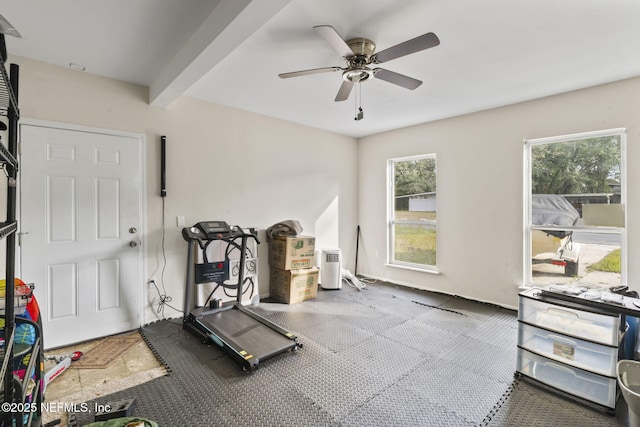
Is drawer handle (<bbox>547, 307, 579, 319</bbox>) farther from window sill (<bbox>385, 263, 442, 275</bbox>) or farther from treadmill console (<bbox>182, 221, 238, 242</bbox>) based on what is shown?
treadmill console (<bbox>182, 221, 238, 242</bbox>)

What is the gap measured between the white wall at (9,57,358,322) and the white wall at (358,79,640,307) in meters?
1.50

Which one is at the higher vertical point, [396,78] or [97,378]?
[396,78]

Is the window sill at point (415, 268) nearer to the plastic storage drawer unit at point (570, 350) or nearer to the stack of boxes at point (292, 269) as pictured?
the stack of boxes at point (292, 269)

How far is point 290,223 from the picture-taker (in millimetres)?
4324

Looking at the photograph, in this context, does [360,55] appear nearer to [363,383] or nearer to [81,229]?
[363,383]

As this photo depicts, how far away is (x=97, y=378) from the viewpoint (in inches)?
94.3

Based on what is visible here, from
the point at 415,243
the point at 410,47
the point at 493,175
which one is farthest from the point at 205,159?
the point at 493,175

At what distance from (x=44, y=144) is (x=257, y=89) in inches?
81.5

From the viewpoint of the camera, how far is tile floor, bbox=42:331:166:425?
213cm

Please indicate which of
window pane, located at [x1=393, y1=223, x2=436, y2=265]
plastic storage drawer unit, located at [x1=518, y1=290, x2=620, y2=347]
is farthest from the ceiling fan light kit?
window pane, located at [x1=393, y1=223, x2=436, y2=265]

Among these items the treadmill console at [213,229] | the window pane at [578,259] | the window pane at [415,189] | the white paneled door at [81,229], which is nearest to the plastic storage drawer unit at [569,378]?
the window pane at [578,259]

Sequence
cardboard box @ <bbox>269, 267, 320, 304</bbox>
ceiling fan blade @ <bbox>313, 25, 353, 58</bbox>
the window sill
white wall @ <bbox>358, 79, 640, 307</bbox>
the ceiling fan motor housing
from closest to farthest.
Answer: ceiling fan blade @ <bbox>313, 25, 353, 58</bbox>
the ceiling fan motor housing
white wall @ <bbox>358, 79, 640, 307</bbox>
cardboard box @ <bbox>269, 267, 320, 304</bbox>
the window sill

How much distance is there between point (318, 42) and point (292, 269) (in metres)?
2.83

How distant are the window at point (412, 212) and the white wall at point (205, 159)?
1009 mm
